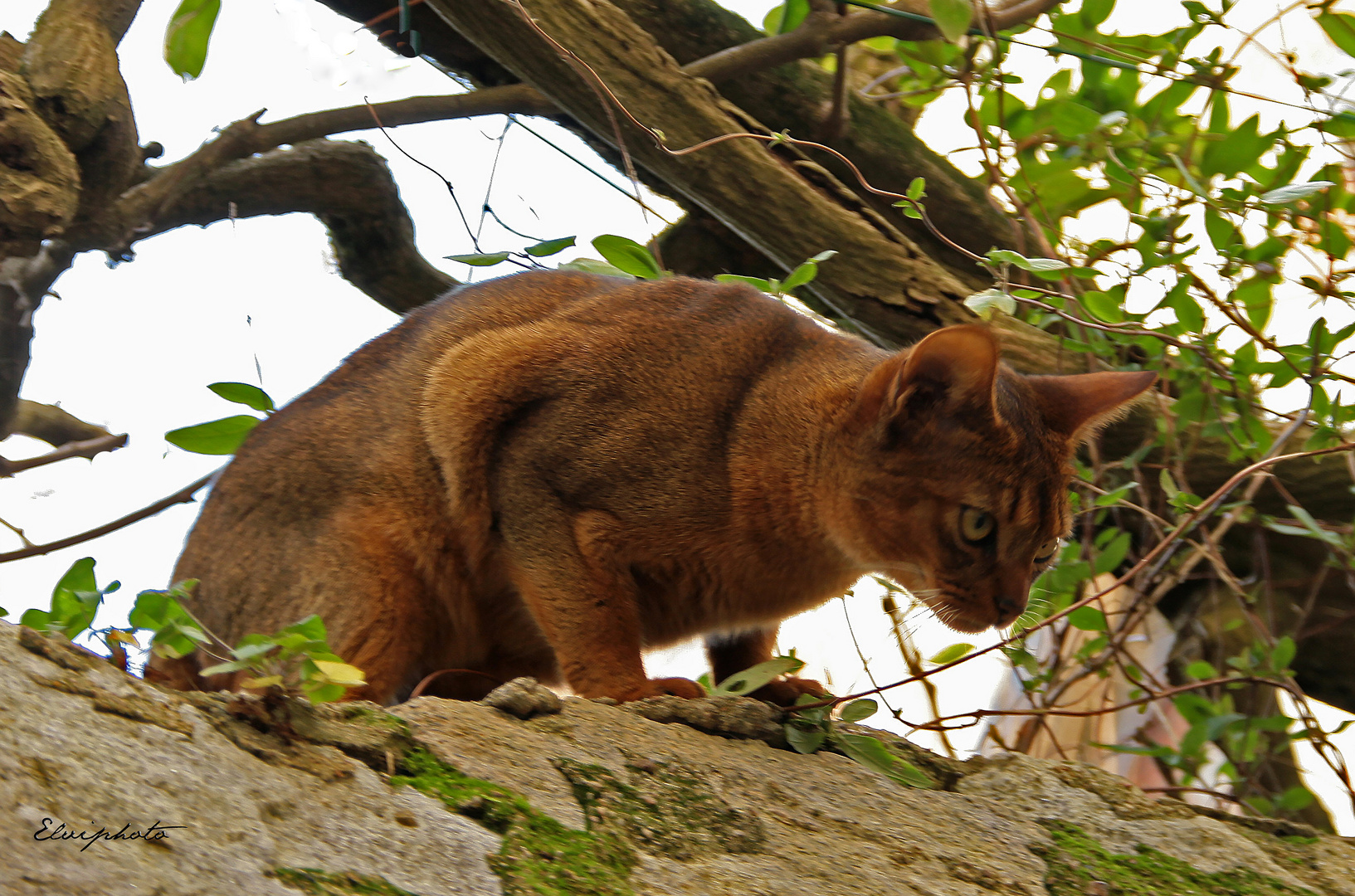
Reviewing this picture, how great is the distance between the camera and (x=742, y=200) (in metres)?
3.72

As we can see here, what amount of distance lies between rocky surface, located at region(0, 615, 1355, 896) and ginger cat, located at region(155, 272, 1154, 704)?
407 mm

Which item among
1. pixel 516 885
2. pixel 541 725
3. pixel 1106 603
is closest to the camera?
pixel 516 885

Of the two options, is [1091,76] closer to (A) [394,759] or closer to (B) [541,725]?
(B) [541,725]

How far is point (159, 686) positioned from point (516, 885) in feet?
2.06

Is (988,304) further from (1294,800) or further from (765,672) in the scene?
(1294,800)

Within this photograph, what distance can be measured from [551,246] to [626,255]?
0.20 meters

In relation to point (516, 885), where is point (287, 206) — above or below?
above

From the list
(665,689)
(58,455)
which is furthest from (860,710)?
(58,455)

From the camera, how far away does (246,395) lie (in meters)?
2.71

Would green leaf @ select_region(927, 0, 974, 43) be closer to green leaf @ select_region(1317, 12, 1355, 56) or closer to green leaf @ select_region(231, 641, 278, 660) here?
green leaf @ select_region(1317, 12, 1355, 56)

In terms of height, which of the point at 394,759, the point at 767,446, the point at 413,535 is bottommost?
the point at 394,759

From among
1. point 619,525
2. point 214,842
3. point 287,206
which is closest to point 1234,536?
point 619,525

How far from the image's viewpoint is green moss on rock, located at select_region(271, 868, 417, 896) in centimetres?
122

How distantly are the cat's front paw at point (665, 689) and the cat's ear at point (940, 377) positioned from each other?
2.49 feet
